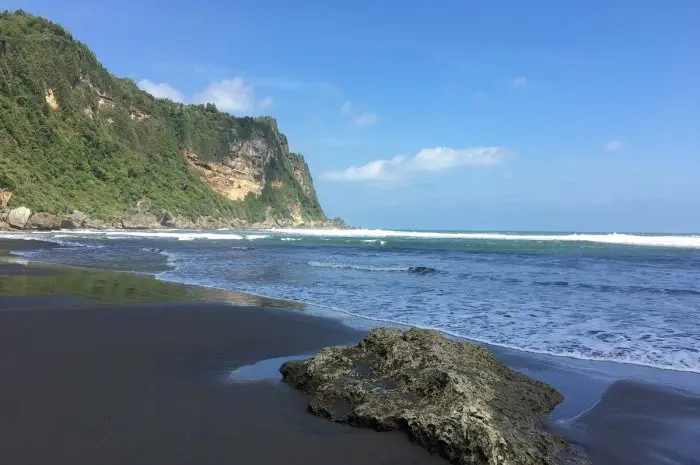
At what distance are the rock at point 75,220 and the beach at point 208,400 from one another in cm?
5145

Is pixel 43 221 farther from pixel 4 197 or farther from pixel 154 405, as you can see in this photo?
pixel 154 405

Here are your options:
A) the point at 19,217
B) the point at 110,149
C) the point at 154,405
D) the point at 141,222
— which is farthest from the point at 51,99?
the point at 154,405

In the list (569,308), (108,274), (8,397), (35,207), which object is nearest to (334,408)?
(8,397)

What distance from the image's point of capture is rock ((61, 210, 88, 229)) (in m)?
52.8

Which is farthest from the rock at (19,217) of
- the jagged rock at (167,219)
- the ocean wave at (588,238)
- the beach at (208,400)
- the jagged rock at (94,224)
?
the beach at (208,400)

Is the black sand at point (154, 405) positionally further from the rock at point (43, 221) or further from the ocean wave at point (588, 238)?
the ocean wave at point (588, 238)

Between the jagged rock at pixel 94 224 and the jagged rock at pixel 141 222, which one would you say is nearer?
the jagged rock at pixel 94 224

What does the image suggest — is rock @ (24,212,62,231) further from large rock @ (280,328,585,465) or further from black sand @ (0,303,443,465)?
large rock @ (280,328,585,465)

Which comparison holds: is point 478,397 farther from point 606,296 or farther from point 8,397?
point 606,296


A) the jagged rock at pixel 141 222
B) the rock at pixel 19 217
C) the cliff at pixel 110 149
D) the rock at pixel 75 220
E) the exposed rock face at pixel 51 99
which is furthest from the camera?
the exposed rock face at pixel 51 99

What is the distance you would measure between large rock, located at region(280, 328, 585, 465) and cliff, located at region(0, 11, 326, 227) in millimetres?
51426

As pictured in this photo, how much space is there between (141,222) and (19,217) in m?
22.2

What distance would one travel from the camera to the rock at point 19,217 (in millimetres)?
44875

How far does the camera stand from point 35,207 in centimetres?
4809
